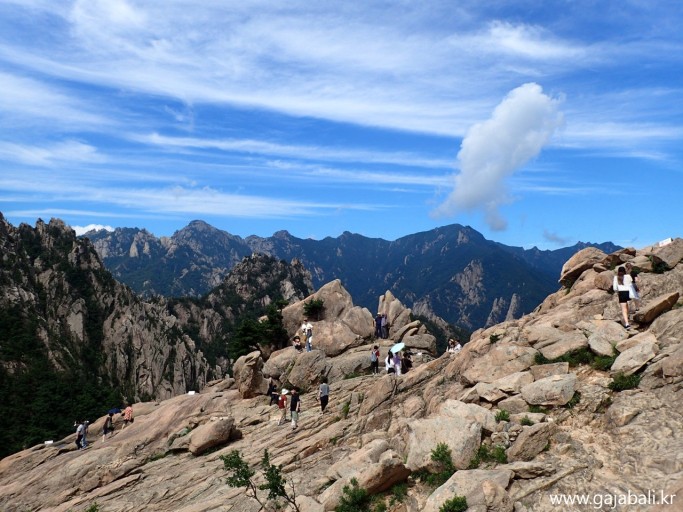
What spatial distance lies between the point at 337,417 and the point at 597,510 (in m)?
18.2

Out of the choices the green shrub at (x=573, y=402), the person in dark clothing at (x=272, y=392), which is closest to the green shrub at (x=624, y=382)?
the green shrub at (x=573, y=402)

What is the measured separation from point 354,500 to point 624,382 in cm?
1123

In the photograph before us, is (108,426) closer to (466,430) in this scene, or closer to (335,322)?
(335,322)

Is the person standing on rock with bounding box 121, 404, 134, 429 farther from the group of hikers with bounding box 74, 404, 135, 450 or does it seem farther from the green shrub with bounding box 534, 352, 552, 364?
the green shrub with bounding box 534, 352, 552, 364

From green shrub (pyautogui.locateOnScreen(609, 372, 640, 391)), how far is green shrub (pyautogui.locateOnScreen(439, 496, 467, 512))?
7.99 metres

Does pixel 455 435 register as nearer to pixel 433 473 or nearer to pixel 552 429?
pixel 433 473

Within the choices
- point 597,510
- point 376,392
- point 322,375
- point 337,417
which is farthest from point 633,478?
point 322,375

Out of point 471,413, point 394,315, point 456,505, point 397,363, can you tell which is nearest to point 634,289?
point 471,413

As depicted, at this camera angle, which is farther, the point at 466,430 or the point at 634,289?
the point at 634,289

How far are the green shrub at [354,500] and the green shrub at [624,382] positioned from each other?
409 inches

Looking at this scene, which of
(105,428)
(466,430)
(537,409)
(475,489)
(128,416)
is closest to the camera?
(475,489)

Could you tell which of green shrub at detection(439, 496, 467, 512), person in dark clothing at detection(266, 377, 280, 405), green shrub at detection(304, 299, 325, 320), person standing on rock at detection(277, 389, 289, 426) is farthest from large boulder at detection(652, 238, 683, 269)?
green shrub at detection(304, 299, 325, 320)

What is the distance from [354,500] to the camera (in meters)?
16.6

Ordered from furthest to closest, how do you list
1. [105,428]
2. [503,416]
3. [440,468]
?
[105,428]
[503,416]
[440,468]
